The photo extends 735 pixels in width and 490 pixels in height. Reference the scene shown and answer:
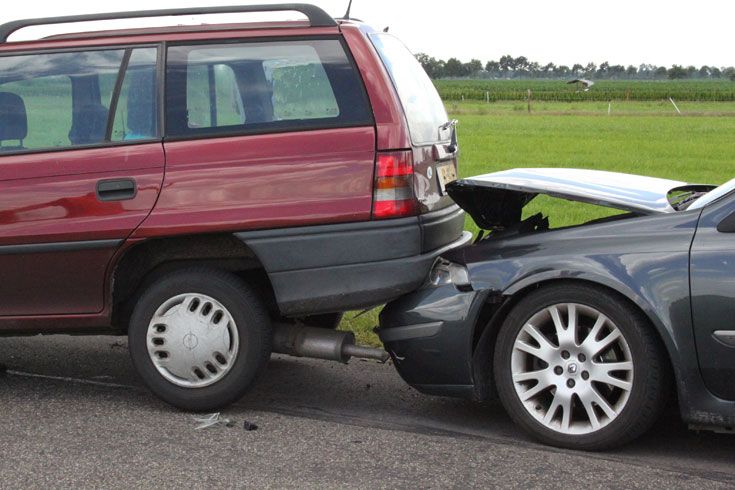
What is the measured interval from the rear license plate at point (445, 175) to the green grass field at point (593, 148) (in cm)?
149

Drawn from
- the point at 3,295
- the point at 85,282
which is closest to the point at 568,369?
the point at 85,282

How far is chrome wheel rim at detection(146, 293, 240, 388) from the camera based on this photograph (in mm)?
5336

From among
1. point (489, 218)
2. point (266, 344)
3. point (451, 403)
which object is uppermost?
point (489, 218)

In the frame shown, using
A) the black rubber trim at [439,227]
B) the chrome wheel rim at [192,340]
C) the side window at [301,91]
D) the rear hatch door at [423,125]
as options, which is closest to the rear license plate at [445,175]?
the rear hatch door at [423,125]

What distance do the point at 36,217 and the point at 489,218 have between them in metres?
2.21

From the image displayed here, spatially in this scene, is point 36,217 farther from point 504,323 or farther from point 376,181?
point 504,323

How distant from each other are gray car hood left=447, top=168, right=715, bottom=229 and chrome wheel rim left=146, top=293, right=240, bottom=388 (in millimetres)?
1278

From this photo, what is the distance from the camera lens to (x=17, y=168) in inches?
215

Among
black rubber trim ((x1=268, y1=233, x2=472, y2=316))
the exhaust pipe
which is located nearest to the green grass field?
the exhaust pipe

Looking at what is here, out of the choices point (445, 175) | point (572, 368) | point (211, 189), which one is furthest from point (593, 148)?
point (572, 368)

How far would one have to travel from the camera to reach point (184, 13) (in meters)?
5.63

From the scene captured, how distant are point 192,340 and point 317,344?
2.08 feet

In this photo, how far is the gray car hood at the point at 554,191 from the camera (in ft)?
16.2

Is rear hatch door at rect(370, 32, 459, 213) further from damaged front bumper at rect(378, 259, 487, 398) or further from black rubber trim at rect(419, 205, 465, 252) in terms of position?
damaged front bumper at rect(378, 259, 487, 398)
